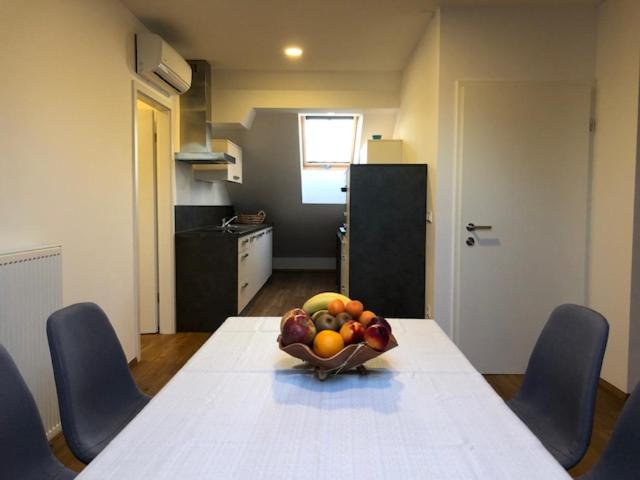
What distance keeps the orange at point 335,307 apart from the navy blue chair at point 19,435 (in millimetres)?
809

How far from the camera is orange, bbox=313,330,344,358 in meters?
1.22

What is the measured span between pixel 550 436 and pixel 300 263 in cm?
717

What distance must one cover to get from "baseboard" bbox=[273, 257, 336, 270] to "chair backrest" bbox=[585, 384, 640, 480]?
7334mm

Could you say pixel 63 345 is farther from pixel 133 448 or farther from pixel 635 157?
pixel 635 157

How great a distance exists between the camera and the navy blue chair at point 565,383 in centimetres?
140

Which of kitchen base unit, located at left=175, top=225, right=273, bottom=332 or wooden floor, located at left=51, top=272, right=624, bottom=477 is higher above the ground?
kitchen base unit, located at left=175, top=225, right=273, bottom=332

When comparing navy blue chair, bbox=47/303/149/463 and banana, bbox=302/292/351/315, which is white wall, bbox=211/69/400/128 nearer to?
navy blue chair, bbox=47/303/149/463

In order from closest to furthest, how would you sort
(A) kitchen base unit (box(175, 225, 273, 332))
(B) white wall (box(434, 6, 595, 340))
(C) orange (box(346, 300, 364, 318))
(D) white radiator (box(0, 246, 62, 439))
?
(C) orange (box(346, 300, 364, 318)) → (D) white radiator (box(0, 246, 62, 439)) → (B) white wall (box(434, 6, 595, 340)) → (A) kitchen base unit (box(175, 225, 273, 332))

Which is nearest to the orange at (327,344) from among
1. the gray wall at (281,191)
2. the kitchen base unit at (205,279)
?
the kitchen base unit at (205,279)

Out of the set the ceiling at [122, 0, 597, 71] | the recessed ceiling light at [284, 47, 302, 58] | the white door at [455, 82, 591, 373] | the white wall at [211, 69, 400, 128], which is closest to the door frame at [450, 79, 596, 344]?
the white door at [455, 82, 591, 373]

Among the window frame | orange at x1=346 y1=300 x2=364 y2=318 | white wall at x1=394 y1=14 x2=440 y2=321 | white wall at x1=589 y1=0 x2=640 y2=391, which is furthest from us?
the window frame

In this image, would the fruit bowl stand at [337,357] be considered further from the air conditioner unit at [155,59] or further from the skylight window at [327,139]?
the skylight window at [327,139]

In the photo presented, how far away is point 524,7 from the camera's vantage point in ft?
10.6

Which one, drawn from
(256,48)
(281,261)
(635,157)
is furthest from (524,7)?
(281,261)
